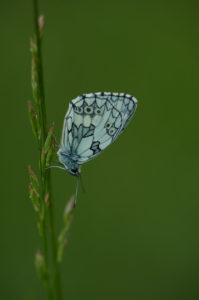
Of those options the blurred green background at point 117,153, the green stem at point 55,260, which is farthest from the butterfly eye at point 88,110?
the blurred green background at point 117,153

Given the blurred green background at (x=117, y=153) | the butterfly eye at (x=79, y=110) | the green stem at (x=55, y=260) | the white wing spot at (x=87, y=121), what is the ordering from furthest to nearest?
the blurred green background at (x=117, y=153) < the white wing spot at (x=87, y=121) < the butterfly eye at (x=79, y=110) < the green stem at (x=55, y=260)

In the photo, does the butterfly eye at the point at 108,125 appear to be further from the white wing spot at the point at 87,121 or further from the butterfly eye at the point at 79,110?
the butterfly eye at the point at 79,110

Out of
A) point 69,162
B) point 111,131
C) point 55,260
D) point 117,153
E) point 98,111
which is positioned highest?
point 98,111

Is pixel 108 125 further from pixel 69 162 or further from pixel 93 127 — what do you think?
pixel 69 162

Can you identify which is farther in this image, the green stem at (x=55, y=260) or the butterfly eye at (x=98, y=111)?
the butterfly eye at (x=98, y=111)

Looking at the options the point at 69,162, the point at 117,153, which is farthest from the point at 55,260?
the point at 117,153

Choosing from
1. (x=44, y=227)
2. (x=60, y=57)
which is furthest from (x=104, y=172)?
(x=44, y=227)

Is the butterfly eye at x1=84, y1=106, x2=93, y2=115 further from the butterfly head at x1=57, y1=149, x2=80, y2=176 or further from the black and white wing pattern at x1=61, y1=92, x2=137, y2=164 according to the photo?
the butterfly head at x1=57, y1=149, x2=80, y2=176
